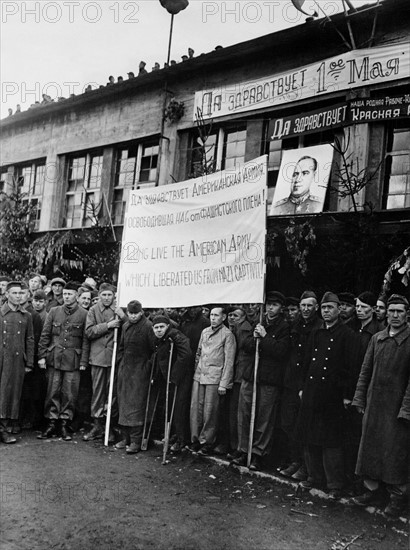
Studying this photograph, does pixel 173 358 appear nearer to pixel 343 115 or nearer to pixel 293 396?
pixel 293 396

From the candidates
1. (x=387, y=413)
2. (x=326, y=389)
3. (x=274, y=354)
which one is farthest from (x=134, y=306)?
(x=387, y=413)

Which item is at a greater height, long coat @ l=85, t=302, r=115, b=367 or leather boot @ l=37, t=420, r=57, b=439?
Answer: long coat @ l=85, t=302, r=115, b=367

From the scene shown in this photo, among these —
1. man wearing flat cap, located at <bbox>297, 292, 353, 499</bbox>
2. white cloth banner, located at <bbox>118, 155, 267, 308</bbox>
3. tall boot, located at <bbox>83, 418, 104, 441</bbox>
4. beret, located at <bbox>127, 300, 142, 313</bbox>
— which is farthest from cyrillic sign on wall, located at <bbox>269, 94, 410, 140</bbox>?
tall boot, located at <bbox>83, 418, 104, 441</bbox>

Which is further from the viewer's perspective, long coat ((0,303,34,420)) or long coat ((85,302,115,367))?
long coat ((85,302,115,367))

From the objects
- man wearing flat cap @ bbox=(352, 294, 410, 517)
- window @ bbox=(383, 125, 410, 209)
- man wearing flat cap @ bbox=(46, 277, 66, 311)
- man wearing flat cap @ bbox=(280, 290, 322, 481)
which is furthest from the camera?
window @ bbox=(383, 125, 410, 209)

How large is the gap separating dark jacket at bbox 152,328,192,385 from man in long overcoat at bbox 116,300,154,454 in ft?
0.85

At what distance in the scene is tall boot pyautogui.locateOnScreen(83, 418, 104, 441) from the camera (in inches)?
292

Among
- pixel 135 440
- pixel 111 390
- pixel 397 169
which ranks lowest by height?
pixel 135 440

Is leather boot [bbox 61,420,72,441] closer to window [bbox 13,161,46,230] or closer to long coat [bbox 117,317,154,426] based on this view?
long coat [bbox 117,317,154,426]

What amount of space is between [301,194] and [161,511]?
22.7 ft

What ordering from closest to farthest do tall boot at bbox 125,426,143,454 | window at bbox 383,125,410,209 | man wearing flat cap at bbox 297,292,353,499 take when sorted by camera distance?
man wearing flat cap at bbox 297,292,353,499 → tall boot at bbox 125,426,143,454 → window at bbox 383,125,410,209

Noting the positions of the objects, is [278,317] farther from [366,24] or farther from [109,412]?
[366,24]

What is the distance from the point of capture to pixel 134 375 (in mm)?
7191

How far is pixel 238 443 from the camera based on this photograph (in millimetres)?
6473
